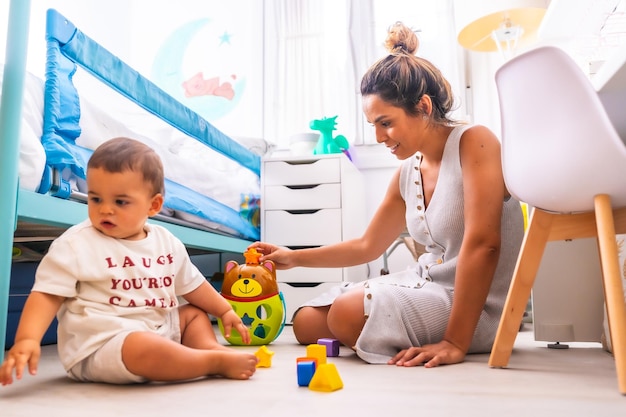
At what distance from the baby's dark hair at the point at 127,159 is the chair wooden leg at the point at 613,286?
71 cm

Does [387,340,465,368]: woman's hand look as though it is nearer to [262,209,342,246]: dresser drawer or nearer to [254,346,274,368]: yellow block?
[254,346,274,368]: yellow block

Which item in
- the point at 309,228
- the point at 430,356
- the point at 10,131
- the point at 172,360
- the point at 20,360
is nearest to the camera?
the point at 20,360

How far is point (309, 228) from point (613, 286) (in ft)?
5.26

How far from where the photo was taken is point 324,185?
2365 mm

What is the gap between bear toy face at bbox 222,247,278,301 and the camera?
141 centimetres

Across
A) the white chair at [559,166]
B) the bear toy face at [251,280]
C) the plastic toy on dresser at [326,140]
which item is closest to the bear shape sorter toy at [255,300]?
the bear toy face at [251,280]

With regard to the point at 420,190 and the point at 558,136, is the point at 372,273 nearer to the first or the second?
the point at 420,190

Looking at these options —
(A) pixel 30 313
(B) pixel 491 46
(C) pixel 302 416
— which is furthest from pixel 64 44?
(B) pixel 491 46

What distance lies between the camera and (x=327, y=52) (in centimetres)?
294

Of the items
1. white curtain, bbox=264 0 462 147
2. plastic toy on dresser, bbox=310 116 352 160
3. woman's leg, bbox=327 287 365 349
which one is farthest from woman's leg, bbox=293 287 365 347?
white curtain, bbox=264 0 462 147

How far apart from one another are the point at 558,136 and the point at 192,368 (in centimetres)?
66

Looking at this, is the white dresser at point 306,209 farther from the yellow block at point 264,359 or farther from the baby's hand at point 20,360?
the baby's hand at point 20,360

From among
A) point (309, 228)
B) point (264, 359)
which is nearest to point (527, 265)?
point (264, 359)

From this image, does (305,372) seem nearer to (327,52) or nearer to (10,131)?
(10,131)
